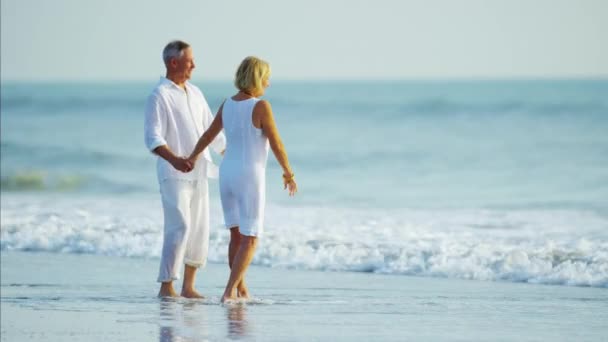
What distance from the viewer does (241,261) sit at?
6758 millimetres

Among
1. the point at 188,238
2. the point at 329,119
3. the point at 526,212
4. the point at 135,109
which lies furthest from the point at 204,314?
the point at 135,109

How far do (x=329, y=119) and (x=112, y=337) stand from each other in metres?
28.3

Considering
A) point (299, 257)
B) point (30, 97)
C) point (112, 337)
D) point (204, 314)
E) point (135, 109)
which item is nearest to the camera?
point (112, 337)

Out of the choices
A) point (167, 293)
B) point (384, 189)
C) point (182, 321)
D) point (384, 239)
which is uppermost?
point (384, 189)

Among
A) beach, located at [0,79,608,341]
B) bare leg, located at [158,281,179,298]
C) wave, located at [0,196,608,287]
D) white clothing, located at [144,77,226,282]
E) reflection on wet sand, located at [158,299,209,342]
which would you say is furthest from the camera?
wave, located at [0,196,608,287]

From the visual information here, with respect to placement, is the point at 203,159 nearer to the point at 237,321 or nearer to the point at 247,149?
the point at 247,149

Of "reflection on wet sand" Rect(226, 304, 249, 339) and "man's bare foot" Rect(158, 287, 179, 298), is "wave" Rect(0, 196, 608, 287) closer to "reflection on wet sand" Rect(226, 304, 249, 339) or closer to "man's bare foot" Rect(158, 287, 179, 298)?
"man's bare foot" Rect(158, 287, 179, 298)

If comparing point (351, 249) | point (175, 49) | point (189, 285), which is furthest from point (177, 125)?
point (351, 249)

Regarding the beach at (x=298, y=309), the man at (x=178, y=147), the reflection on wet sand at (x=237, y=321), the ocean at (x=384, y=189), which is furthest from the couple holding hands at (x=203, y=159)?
the ocean at (x=384, y=189)

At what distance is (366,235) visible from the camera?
1070 cm

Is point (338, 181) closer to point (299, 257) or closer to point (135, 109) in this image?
point (299, 257)

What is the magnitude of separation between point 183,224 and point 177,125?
1.96 feet

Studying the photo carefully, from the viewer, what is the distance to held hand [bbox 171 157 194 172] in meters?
6.72

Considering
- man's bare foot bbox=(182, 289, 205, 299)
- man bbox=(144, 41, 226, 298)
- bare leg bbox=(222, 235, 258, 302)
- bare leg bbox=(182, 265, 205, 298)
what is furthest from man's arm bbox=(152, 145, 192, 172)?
man's bare foot bbox=(182, 289, 205, 299)
